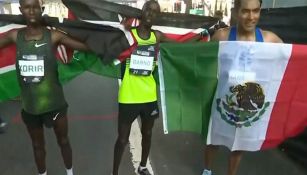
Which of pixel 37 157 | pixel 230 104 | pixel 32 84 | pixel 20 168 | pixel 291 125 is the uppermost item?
pixel 32 84

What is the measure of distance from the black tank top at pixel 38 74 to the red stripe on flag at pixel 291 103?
2.10 metres

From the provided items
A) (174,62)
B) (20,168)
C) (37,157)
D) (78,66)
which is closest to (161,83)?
(174,62)

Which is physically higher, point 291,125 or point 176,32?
point 176,32

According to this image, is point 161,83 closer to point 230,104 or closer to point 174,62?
point 174,62

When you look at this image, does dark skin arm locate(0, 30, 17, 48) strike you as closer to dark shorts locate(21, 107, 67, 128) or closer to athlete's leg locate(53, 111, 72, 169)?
dark shorts locate(21, 107, 67, 128)

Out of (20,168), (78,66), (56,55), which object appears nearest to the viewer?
(56,55)

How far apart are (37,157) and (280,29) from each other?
3586 millimetres

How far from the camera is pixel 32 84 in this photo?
342cm

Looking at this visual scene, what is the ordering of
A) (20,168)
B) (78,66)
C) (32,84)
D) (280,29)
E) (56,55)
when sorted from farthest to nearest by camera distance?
1. (280,29)
2. (20,168)
3. (78,66)
4. (56,55)
5. (32,84)

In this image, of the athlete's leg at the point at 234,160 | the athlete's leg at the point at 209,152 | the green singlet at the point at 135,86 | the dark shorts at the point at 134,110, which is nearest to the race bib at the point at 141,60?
the green singlet at the point at 135,86

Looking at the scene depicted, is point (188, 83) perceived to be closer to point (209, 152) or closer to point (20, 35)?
point (209, 152)

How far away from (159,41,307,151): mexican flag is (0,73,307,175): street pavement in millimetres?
898

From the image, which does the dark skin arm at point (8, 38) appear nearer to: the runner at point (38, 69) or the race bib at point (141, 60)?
the runner at point (38, 69)

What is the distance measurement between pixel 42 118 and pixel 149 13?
143cm
